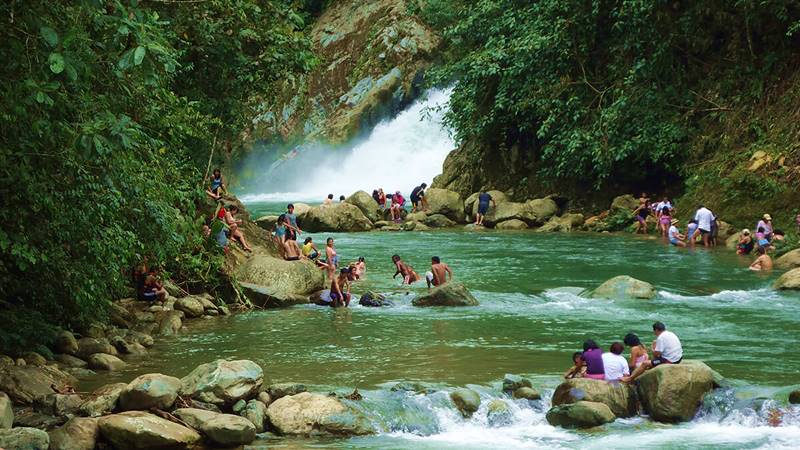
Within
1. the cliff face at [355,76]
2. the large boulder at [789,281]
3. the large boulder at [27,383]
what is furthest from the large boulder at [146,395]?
the cliff face at [355,76]

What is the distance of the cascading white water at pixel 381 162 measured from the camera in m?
47.6

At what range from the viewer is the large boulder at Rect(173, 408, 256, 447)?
10953 millimetres

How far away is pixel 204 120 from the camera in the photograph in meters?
19.1

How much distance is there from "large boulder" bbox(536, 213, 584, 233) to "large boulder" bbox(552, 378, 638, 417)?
67.7ft

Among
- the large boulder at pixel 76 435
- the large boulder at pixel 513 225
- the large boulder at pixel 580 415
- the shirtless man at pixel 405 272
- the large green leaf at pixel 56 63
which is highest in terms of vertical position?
the large green leaf at pixel 56 63

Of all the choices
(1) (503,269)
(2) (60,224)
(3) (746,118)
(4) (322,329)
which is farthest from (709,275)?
(2) (60,224)

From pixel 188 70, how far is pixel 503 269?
8.68 meters

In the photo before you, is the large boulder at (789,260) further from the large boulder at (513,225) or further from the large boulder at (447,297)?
the large boulder at (513,225)

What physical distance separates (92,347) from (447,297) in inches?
286

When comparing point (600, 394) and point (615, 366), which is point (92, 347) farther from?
point (615, 366)

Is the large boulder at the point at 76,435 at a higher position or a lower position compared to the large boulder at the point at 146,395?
lower

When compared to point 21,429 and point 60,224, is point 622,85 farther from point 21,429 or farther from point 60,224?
point 21,429

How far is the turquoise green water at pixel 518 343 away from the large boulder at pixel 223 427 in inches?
13.5

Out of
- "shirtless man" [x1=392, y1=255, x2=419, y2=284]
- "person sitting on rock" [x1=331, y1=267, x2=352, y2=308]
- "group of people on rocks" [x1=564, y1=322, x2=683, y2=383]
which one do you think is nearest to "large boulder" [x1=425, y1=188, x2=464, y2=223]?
"shirtless man" [x1=392, y1=255, x2=419, y2=284]
